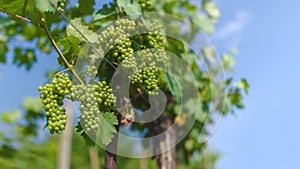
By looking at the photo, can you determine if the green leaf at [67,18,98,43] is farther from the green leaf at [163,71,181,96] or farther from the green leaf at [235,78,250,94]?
the green leaf at [235,78,250,94]

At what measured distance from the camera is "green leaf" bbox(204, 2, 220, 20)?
3.04 metres

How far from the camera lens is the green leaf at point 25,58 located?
9.18 ft

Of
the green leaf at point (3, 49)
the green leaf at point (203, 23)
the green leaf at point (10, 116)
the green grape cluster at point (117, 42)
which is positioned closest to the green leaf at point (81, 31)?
the green grape cluster at point (117, 42)

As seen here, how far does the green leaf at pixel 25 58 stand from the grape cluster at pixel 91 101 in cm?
174

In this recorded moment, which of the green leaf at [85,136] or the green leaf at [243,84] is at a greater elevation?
the green leaf at [243,84]

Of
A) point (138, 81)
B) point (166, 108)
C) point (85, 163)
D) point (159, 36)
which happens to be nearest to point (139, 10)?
point (159, 36)

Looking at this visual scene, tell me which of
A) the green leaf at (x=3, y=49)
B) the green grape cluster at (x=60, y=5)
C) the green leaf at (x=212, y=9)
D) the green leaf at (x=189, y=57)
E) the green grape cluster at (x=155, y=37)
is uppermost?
the green leaf at (x=212, y=9)

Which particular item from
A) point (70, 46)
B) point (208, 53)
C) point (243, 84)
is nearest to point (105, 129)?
point (70, 46)

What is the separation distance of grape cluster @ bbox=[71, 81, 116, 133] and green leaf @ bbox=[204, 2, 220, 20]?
1.99 metres

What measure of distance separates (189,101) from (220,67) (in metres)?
0.53

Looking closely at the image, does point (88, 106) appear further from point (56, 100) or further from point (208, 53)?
point (208, 53)

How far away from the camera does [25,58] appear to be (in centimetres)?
280

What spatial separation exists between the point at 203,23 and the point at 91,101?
6.16ft

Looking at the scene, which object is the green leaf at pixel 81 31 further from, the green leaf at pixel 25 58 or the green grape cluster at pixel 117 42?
the green leaf at pixel 25 58
